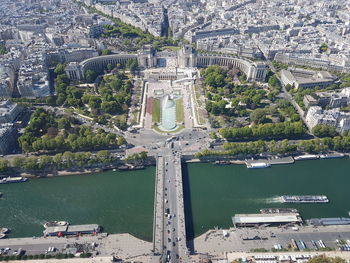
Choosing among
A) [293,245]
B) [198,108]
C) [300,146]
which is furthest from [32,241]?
[300,146]

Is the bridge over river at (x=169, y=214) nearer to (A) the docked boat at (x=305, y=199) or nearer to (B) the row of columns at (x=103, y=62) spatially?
(A) the docked boat at (x=305, y=199)

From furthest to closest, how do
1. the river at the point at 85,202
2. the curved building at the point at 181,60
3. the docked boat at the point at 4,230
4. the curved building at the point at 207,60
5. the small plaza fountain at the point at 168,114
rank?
the curved building at the point at 181,60 < the curved building at the point at 207,60 < the small plaza fountain at the point at 168,114 < the river at the point at 85,202 < the docked boat at the point at 4,230

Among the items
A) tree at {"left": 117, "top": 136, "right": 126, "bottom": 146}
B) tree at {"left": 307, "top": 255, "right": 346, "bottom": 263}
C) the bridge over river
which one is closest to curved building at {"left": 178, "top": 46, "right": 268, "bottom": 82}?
tree at {"left": 117, "top": 136, "right": 126, "bottom": 146}

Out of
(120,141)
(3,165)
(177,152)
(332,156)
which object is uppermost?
(120,141)

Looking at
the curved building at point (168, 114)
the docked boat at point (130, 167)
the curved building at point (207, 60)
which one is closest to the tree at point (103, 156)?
the docked boat at point (130, 167)

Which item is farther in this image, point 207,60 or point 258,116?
point 207,60

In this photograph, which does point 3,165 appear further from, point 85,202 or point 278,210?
point 278,210

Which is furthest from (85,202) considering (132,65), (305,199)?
(132,65)
